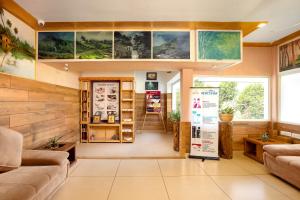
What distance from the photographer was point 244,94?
19.4 ft

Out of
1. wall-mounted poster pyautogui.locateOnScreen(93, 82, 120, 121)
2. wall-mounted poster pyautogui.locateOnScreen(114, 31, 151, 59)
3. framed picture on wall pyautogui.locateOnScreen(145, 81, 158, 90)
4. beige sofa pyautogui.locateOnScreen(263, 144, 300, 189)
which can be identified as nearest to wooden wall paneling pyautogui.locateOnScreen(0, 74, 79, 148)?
wall-mounted poster pyautogui.locateOnScreen(93, 82, 120, 121)

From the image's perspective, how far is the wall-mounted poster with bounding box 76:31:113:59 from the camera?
4.17 m

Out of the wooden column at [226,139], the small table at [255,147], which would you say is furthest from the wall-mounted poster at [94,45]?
the small table at [255,147]

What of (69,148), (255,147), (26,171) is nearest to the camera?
(26,171)

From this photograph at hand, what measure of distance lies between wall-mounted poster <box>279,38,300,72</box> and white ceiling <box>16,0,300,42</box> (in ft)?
3.24

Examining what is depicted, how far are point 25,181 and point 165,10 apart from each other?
10.4 feet

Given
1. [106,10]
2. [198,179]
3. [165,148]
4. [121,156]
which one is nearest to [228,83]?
[165,148]

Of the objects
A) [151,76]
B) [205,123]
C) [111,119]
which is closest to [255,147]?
[205,123]

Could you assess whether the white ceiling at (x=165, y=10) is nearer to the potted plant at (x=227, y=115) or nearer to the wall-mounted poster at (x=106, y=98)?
the potted plant at (x=227, y=115)

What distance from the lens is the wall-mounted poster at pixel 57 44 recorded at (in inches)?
164

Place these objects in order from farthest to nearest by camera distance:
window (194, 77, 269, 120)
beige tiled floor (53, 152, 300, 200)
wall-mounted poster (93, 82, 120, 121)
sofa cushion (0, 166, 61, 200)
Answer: wall-mounted poster (93, 82, 120, 121) < window (194, 77, 269, 120) < beige tiled floor (53, 152, 300, 200) < sofa cushion (0, 166, 61, 200)

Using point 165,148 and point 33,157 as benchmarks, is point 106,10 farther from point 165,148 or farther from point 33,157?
point 165,148

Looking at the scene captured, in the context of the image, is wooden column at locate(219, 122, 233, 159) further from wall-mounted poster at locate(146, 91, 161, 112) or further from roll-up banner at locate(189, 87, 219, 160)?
wall-mounted poster at locate(146, 91, 161, 112)

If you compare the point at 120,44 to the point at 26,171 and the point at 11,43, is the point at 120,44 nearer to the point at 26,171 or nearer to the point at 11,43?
the point at 11,43
